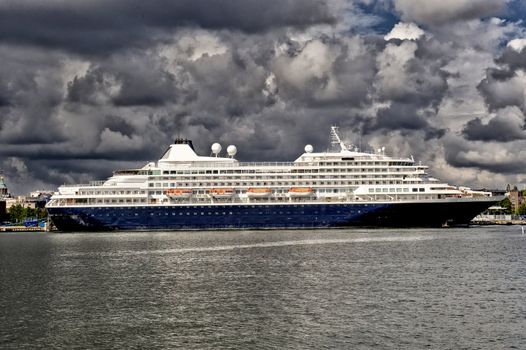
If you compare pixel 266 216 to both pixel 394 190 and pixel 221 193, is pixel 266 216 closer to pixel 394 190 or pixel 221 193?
pixel 221 193

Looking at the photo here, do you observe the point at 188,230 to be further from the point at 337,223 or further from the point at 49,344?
the point at 49,344

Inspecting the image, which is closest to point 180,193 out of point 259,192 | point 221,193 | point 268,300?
point 221,193

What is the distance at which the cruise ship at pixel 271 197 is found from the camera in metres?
109

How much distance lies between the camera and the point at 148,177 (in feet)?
385

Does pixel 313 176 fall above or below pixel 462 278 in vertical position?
above

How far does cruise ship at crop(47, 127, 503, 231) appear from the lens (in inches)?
4277

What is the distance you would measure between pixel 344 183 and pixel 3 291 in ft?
250

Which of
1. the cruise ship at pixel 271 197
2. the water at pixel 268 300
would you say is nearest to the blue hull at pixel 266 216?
the cruise ship at pixel 271 197

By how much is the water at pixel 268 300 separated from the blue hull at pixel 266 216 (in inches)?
1575

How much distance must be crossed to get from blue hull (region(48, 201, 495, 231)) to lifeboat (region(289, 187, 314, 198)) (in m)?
2.55

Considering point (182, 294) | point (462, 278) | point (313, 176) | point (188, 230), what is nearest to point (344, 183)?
point (313, 176)

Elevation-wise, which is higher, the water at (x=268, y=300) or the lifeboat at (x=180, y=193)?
the lifeboat at (x=180, y=193)

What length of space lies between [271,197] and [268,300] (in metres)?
74.6

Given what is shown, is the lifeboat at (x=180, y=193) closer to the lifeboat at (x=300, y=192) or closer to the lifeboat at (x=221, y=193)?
the lifeboat at (x=221, y=193)
